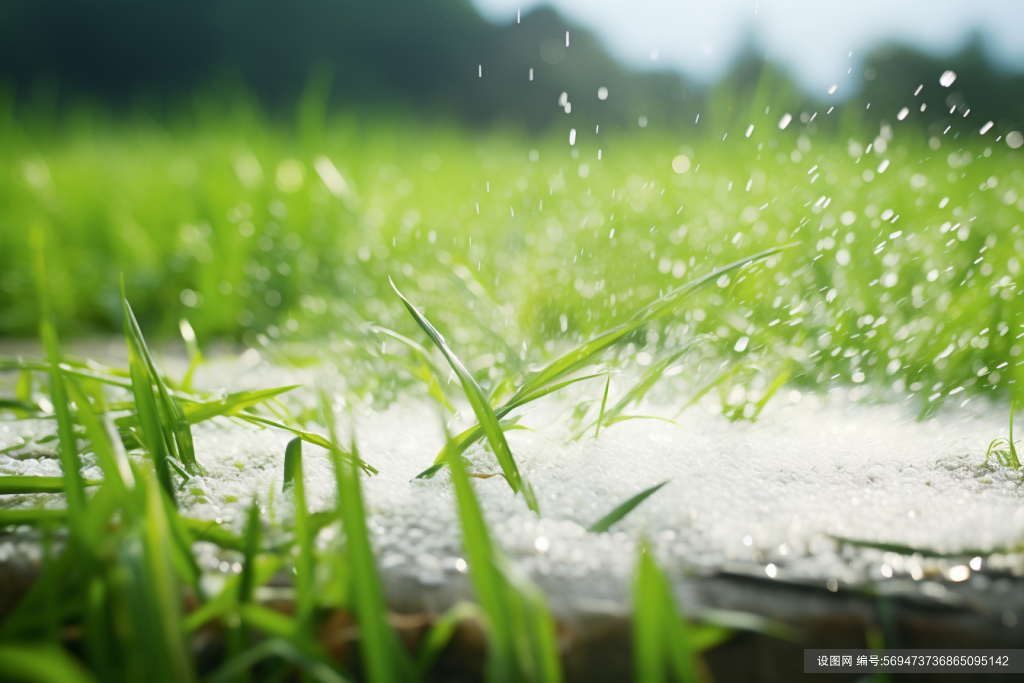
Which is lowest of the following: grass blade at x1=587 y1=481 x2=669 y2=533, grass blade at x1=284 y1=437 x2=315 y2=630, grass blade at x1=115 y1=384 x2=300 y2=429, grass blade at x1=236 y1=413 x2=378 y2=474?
grass blade at x1=284 y1=437 x2=315 y2=630

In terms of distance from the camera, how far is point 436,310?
1.44 metres

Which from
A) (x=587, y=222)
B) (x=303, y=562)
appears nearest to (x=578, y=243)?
(x=587, y=222)

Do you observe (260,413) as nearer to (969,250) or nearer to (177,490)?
(177,490)

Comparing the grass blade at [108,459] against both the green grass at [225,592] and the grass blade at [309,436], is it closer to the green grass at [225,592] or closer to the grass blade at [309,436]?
the green grass at [225,592]

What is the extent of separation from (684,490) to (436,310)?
89cm

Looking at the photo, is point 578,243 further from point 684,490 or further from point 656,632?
point 656,632

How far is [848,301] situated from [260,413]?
1.01 meters

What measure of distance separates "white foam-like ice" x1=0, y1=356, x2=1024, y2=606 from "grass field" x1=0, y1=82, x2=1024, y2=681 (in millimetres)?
40

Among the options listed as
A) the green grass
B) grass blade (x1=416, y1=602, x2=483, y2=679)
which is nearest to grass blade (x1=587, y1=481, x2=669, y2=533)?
the green grass

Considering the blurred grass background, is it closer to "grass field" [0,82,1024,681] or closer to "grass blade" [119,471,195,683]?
"grass field" [0,82,1024,681]

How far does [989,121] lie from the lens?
100 cm

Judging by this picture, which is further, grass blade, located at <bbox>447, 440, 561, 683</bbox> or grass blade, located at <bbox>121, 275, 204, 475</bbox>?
grass blade, located at <bbox>121, 275, 204, 475</bbox>

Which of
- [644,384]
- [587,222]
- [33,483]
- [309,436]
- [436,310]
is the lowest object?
[33,483]

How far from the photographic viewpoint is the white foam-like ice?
56 cm
